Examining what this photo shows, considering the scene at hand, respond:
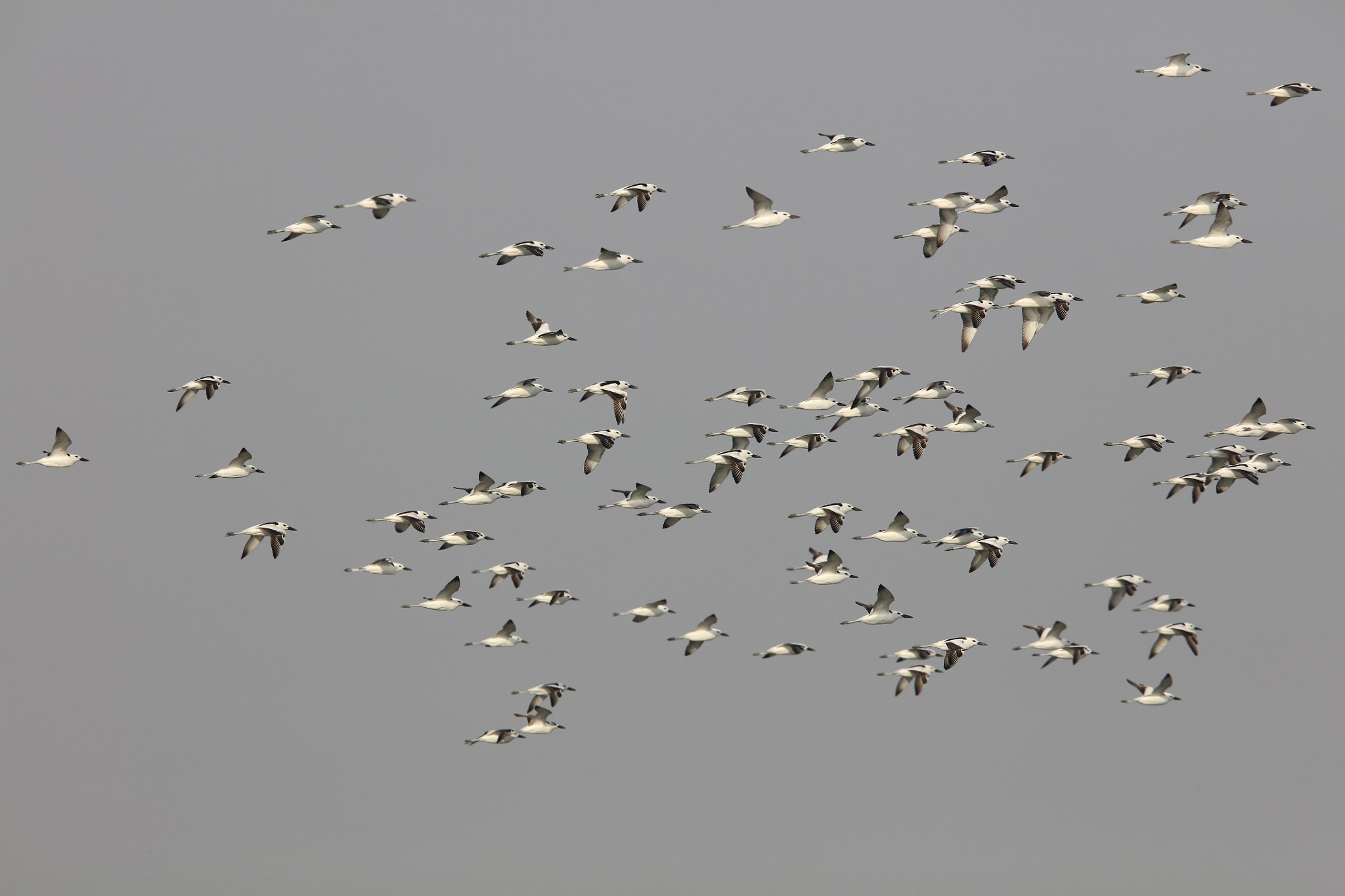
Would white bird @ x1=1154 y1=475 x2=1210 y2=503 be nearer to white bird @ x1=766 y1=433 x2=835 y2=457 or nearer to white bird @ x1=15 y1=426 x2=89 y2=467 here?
white bird @ x1=766 y1=433 x2=835 y2=457

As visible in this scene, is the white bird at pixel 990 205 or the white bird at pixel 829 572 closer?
the white bird at pixel 990 205

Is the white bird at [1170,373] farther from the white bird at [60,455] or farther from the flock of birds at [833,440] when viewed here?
the white bird at [60,455]

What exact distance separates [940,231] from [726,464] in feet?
27.6

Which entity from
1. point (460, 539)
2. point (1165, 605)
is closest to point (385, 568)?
point (460, 539)

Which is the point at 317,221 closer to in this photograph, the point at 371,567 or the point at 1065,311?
the point at 371,567

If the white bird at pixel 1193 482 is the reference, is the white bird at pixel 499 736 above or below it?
below

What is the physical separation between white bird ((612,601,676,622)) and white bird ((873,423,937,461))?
8107 millimetres

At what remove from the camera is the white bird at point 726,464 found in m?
45.7

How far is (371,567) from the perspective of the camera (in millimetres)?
48344

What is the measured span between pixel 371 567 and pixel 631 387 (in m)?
9.30

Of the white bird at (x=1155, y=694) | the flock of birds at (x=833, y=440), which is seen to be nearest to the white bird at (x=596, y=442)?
the flock of birds at (x=833, y=440)

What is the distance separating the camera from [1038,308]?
45.8m

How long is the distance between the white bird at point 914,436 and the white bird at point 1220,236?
862 cm

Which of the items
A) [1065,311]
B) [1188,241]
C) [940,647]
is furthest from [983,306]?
[940,647]
